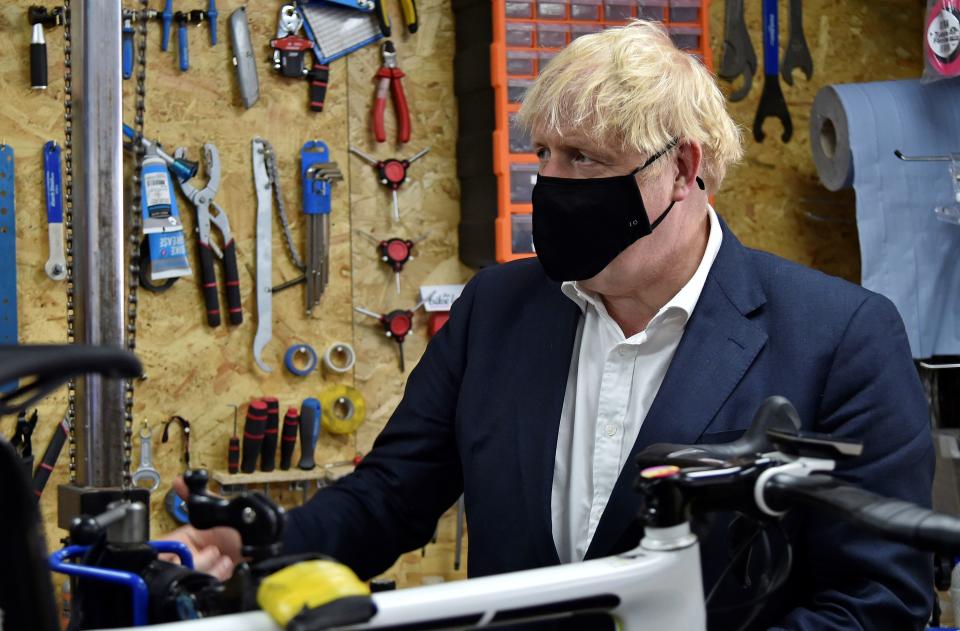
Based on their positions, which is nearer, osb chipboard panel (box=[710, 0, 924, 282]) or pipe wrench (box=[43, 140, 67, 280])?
pipe wrench (box=[43, 140, 67, 280])

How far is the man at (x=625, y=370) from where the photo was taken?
1.45 meters

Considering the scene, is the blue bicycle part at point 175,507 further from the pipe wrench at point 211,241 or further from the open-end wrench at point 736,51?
the open-end wrench at point 736,51

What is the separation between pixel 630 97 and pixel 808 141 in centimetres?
220

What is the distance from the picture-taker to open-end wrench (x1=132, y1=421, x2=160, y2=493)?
294 centimetres

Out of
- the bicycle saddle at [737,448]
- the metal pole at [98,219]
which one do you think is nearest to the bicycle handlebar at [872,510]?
the bicycle saddle at [737,448]

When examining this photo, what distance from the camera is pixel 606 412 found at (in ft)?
5.11

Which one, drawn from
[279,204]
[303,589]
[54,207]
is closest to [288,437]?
[279,204]

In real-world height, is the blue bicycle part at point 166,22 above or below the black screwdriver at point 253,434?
above

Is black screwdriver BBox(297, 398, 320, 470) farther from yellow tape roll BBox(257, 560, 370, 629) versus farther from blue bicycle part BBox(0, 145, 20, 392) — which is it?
yellow tape roll BBox(257, 560, 370, 629)

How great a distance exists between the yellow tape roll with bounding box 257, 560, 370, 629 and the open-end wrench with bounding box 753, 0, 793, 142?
2.91 meters

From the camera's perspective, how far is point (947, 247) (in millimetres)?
3043

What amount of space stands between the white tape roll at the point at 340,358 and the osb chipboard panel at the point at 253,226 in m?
0.03

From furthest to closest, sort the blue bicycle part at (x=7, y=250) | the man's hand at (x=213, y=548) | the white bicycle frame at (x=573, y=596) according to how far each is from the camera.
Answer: the blue bicycle part at (x=7, y=250) < the man's hand at (x=213, y=548) < the white bicycle frame at (x=573, y=596)

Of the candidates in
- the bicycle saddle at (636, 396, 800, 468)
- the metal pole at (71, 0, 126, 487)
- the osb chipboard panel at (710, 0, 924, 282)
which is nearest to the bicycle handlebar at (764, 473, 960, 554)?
the bicycle saddle at (636, 396, 800, 468)
